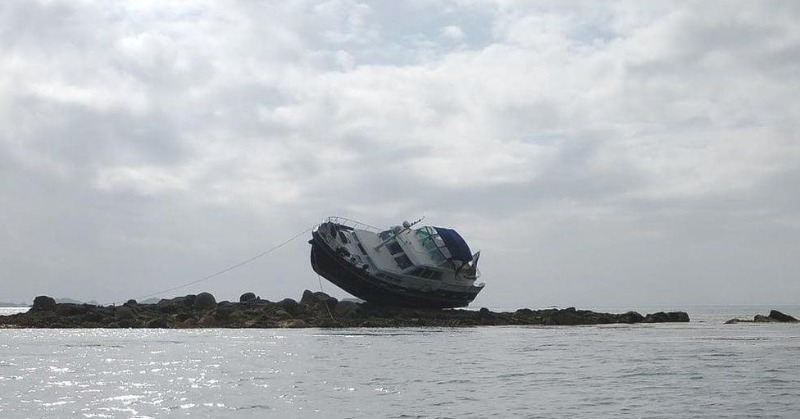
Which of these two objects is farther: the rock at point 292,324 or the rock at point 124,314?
the rock at point 124,314

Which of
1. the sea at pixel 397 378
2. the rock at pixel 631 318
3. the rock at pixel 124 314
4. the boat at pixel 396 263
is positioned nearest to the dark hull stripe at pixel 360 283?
the boat at pixel 396 263

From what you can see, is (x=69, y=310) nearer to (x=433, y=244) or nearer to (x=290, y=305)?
(x=290, y=305)

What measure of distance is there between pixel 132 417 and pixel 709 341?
105 feet

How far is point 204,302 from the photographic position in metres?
59.6

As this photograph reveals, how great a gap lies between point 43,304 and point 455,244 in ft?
94.1

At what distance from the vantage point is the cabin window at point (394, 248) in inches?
2334

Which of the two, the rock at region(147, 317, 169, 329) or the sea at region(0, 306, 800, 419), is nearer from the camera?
the sea at region(0, 306, 800, 419)

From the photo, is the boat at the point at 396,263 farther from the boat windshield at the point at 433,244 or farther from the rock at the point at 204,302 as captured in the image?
→ the rock at the point at 204,302

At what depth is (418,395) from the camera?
826 inches

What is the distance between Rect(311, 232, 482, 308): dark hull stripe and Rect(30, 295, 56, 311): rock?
1793 cm

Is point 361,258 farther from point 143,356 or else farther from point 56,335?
point 143,356

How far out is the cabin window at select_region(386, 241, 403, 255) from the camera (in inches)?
2334

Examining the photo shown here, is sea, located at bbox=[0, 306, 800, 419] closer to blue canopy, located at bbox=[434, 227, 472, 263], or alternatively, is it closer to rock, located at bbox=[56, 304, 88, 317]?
rock, located at bbox=[56, 304, 88, 317]

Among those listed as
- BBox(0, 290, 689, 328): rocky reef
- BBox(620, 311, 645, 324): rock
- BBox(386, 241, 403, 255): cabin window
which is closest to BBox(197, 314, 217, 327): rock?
BBox(0, 290, 689, 328): rocky reef
